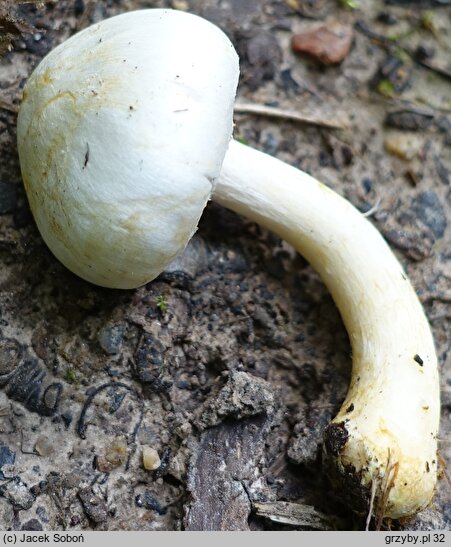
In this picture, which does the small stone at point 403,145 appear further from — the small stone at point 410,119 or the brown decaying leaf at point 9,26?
the brown decaying leaf at point 9,26

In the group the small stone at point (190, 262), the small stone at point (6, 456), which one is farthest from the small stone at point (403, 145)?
the small stone at point (6, 456)

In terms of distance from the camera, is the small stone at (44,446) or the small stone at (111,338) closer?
the small stone at (44,446)

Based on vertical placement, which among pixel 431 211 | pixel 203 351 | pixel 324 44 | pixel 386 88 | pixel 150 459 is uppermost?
pixel 324 44

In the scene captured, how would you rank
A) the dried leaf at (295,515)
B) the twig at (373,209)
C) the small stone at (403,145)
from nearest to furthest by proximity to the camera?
1. the dried leaf at (295,515)
2. the twig at (373,209)
3. the small stone at (403,145)

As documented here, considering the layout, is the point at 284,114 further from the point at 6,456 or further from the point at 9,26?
the point at 6,456

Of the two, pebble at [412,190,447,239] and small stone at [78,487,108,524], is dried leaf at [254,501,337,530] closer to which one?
small stone at [78,487,108,524]

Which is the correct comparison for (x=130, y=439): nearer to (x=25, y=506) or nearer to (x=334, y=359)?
(x=25, y=506)

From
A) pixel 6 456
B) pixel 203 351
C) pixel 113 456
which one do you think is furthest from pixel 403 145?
pixel 6 456
